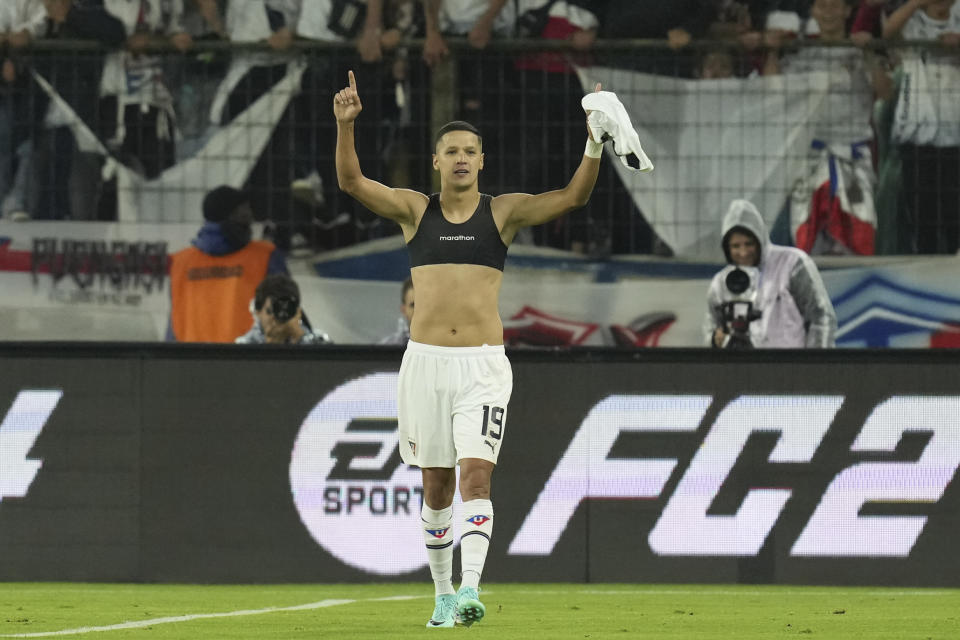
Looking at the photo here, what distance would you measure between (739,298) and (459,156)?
185 inches

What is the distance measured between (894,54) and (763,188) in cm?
134

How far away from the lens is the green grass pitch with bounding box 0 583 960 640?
7.23m

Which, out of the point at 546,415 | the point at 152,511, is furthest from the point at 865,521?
the point at 152,511

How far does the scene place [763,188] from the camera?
13305 millimetres

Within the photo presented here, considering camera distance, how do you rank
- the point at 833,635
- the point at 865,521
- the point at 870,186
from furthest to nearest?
the point at 870,186, the point at 865,521, the point at 833,635

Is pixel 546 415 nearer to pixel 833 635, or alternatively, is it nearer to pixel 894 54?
pixel 833 635

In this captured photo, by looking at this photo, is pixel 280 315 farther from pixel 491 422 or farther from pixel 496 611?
pixel 491 422

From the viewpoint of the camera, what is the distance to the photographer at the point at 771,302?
11688 mm

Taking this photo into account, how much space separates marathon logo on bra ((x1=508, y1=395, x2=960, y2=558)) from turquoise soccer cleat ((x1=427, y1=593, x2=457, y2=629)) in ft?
9.60

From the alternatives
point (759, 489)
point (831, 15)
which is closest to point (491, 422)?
point (759, 489)

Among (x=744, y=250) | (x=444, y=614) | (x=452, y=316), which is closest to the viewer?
(x=444, y=614)

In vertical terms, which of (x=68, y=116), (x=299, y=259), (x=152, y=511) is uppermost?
(x=68, y=116)

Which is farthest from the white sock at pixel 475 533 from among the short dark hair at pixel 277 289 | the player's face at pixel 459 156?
the short dark hair at pixel 277 289

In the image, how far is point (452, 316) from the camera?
7438mm
